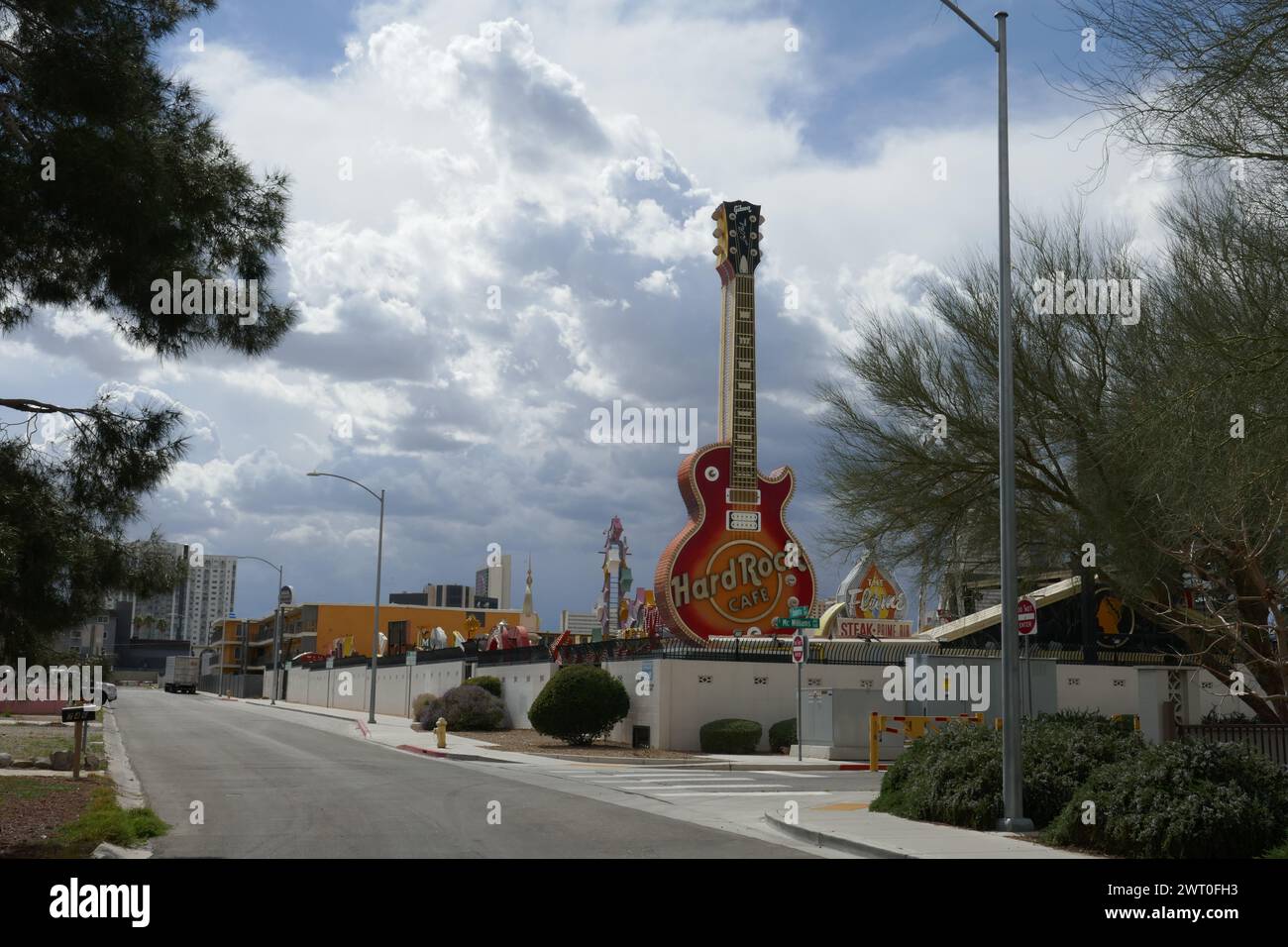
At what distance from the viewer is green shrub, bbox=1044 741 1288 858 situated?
11.6 meters

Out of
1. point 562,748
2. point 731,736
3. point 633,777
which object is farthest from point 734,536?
point 633,777

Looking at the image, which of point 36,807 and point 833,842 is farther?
point 36,807

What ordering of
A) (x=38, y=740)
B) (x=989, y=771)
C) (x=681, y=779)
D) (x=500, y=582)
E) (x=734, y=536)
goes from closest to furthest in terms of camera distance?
(x=989, y=771) → (x=681, y=779) → (x=38, y=740) → (x=734, y=536) → (x=500, y=582)

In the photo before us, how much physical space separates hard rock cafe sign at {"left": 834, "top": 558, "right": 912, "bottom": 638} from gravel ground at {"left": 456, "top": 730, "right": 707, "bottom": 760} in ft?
29.4

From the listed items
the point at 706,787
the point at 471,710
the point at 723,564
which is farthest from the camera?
the point at 471,710

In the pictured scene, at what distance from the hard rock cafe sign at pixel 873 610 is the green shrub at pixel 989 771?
19.9 m

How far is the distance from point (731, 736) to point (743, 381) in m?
13.0

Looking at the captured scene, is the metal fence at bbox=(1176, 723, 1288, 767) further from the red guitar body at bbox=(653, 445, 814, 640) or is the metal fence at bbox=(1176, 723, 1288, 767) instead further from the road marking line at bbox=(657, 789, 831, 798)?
the red guitar body at bbox=(653, 445, 814, 640)

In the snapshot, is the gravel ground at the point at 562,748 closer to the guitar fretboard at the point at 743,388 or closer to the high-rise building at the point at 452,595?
the guitar fretboard at the point at 743,388

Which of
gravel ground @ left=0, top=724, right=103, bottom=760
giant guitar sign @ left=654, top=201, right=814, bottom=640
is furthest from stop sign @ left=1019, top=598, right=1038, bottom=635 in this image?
giant guitar sign @ left=654, top=201, right=814, bottom=640

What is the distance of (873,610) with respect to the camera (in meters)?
40.8

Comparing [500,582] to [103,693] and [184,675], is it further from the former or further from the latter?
[103,693]

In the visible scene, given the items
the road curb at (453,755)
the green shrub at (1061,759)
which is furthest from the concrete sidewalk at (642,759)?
the green shrub at (1061,759)
